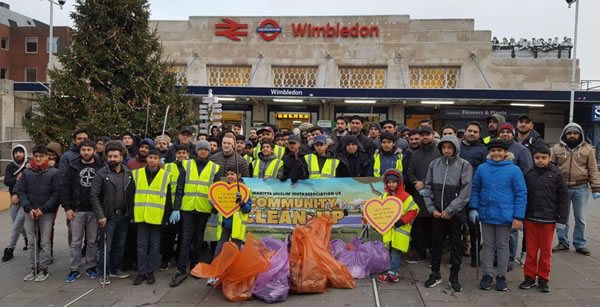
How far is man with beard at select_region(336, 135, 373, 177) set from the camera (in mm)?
6859

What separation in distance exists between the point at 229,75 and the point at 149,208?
61.1ft

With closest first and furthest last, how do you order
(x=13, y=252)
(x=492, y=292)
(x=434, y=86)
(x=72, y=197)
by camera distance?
(x=492, y=292), (x=72, y=197), (x=13, y=252), (x=434, y=86)

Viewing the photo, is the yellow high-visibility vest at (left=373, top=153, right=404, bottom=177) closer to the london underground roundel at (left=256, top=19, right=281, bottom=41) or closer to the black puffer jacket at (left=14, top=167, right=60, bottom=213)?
the black puffer jacket at (left=14, top=167, right=60, bottom=213)

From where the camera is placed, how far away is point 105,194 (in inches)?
230

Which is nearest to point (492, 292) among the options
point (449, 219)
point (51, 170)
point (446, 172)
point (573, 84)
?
point (449, 219)

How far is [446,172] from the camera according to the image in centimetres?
548

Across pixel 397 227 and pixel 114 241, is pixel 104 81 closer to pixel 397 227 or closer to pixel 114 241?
pixel 114 241

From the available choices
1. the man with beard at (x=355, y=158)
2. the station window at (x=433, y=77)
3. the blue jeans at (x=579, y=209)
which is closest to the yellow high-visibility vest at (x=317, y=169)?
the man with beard at (x=355, y=158)

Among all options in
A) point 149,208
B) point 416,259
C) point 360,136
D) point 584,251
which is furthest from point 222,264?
point 584,251

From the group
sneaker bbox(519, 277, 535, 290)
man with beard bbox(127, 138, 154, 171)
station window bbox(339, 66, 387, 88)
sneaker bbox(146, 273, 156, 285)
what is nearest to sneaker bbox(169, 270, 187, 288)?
Answer: sneaker bbox(146, 273, 156, 285)

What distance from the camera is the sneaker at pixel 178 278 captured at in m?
5.68

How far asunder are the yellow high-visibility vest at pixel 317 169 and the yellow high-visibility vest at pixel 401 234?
3.51 ft

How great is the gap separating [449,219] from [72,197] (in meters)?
5.20

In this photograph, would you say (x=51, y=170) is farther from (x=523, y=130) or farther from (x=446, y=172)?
(x=523, y=130)
